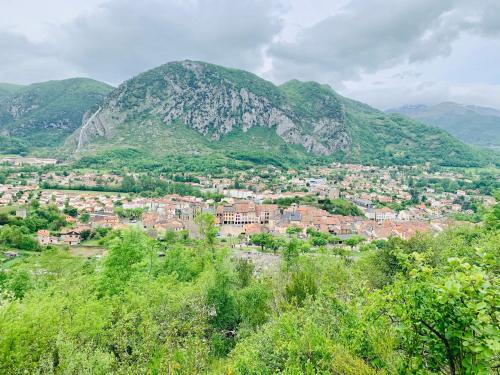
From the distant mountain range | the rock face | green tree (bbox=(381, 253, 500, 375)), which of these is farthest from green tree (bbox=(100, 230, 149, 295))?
the rock face

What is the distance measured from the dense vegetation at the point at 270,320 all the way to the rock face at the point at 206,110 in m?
161

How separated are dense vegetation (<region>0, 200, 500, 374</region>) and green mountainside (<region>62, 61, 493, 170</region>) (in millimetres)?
127258

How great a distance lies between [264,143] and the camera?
6993 inches

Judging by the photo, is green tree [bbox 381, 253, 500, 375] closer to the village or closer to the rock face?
the village

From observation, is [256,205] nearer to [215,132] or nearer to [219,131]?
[215,132]

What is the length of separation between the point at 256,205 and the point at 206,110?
12150 centimetres

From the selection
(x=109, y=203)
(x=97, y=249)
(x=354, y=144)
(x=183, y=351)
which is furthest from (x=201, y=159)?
(x=183, y=351)

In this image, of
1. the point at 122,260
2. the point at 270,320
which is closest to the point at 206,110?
the point at 122,260

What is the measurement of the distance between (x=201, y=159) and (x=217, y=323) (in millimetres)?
122729

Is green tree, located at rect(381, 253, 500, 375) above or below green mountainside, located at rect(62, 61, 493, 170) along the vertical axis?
below

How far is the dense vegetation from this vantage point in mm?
3477

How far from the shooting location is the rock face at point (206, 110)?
178000mm

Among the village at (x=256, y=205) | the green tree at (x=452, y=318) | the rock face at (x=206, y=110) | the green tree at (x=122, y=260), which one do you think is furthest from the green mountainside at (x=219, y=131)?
the green tree at (x=452, y=318)

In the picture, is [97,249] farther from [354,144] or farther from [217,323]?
[354,144]
